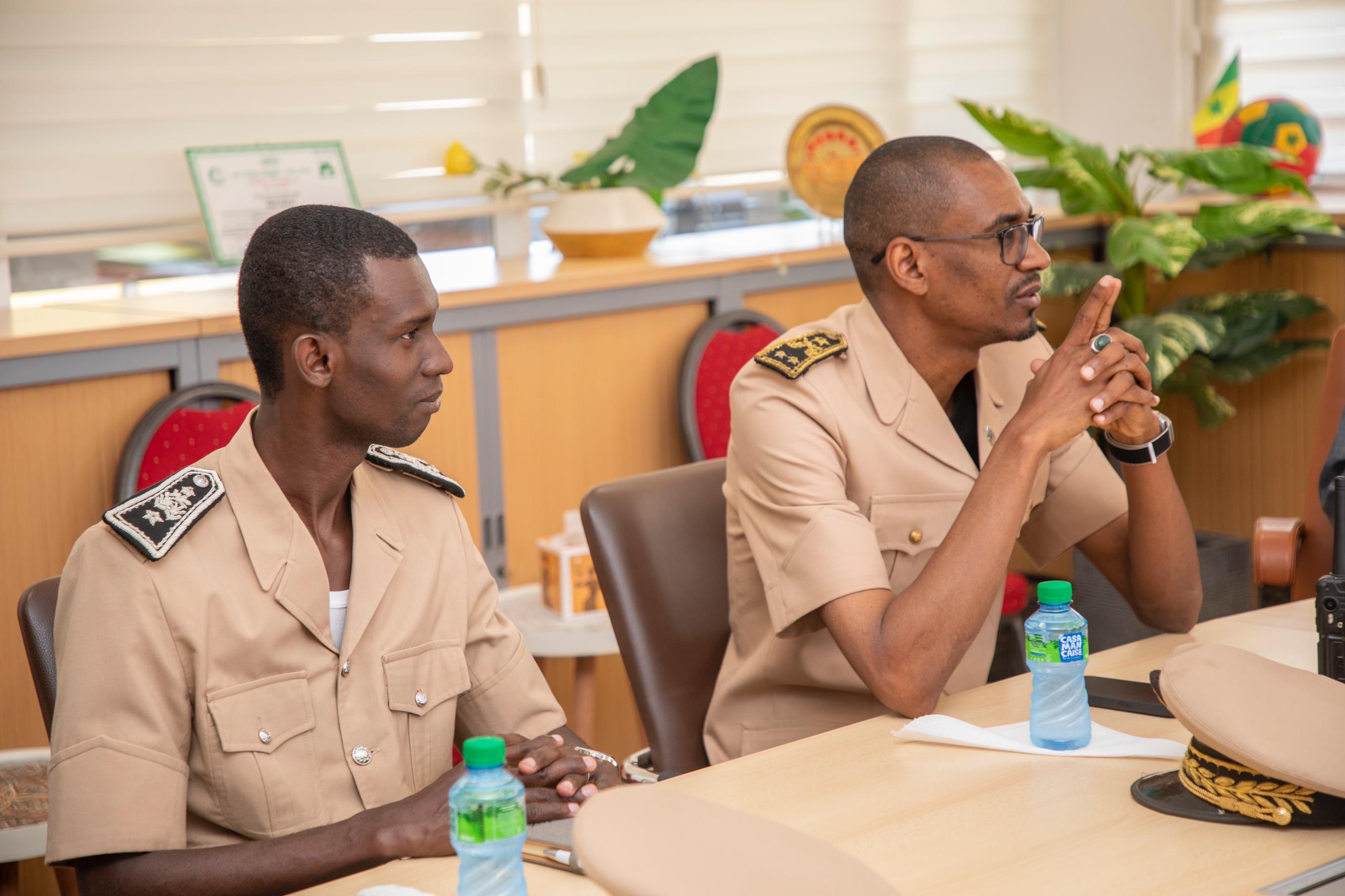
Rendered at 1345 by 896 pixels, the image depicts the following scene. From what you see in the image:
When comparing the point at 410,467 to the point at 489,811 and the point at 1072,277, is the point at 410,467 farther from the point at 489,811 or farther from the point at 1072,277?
the point at 1072,277

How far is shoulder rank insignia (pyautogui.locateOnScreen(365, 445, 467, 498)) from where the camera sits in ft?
5.20

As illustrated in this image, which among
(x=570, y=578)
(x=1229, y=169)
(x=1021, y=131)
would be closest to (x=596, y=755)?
(x=570, y=578)

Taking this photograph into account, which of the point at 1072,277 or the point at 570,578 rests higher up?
the point at 1072,277

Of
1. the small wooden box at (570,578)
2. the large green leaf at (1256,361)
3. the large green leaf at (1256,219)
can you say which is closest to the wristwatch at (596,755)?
the small wooden box at (570,578)

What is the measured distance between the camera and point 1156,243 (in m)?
3.26

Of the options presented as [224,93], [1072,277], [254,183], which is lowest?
[1072,277]

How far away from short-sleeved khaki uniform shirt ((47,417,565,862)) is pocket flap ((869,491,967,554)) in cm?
48

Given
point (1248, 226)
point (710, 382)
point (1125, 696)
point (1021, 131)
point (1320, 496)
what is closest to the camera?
point (1125, 696)

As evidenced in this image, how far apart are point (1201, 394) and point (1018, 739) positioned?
8.03 feet

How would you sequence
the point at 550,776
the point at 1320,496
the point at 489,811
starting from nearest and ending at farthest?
the point at 489,811 < the point at 550,776 < the point at 1320,496

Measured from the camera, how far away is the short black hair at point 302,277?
141 cm

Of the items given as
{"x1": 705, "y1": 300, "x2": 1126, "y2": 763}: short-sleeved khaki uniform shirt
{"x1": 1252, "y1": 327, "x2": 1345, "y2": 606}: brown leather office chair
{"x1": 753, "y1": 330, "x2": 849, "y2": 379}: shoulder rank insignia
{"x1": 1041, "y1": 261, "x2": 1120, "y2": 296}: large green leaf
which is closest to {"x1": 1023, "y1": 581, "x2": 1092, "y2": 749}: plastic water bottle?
{"x1": 705, "y1": 300, "x2": 1126, "y2": 763}: short-sleeved khaki uniform shirt

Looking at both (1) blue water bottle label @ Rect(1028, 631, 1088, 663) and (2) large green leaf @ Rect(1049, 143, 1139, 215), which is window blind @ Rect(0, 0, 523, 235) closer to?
(2) large green leaf @ Rect(1049, 143, 1139, 215)

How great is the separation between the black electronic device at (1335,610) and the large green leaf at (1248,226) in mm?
1969
